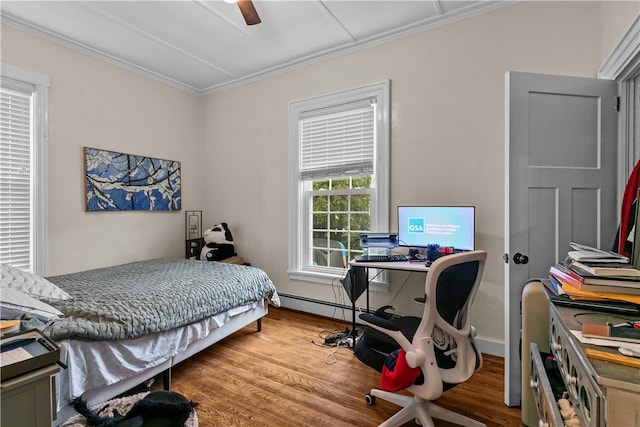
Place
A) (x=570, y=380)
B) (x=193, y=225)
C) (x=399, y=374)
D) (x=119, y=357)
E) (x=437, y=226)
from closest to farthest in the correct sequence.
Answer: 1. (x=570, y=380)
2. (x=399, y=374)
3. (x=119, y=357)
4. (x=437, y=226)
5. (x=193, y=225)

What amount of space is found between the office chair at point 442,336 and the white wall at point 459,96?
4.00 ft

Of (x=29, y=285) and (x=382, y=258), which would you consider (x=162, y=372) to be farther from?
(x=382, y=258)

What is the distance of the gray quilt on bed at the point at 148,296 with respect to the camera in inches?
66.3

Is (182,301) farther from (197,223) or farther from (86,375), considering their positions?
(197,223)

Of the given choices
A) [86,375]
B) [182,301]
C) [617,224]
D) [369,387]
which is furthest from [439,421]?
[86,375]

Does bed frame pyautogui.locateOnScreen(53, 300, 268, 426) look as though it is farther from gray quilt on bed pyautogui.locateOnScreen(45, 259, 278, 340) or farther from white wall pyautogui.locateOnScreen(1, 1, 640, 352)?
white wall pyautogui.locateOnScreen(1, 1, 640, 352)

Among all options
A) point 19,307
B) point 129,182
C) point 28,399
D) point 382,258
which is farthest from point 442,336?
point 129,182

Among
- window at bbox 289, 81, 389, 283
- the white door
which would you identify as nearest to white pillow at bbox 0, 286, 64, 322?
window at bbox 289, 81, 389, 283

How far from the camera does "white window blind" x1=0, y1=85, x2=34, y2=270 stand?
2688mm

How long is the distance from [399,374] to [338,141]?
250cm

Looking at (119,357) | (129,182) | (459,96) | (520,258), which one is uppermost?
(459,96)

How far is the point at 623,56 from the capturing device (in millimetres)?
1711

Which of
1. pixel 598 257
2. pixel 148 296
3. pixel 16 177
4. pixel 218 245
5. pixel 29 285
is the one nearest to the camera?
pixel 598 257

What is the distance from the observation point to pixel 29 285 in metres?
1.82
